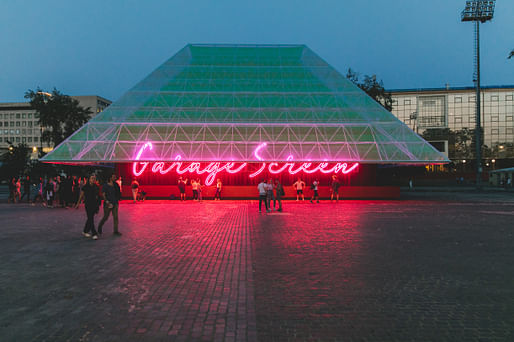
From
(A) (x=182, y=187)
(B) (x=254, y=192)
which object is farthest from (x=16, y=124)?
(B) (x=254, y=192)

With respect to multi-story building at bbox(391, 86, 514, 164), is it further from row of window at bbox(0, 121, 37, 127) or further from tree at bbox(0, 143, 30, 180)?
row of window at bbox(0, 121, 37, 127)

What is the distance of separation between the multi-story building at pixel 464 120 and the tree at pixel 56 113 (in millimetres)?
72767

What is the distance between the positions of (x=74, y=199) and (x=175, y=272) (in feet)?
63.4

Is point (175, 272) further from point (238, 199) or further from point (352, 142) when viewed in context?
point (352, 142)

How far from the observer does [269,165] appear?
30.6 metres

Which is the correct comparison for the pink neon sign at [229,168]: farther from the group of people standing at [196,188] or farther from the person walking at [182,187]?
the person walking at [182,187]

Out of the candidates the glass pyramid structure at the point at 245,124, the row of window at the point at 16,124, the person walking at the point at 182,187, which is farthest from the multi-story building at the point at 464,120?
the row of window at the point at 16,124

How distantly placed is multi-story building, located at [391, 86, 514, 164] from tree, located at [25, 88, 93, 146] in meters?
72.8

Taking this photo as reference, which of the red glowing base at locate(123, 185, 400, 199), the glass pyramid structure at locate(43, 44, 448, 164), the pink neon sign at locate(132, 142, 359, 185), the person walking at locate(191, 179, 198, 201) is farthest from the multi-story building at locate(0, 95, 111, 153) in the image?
the person walking at locate(191, 179, 198, 201)

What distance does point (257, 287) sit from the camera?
20.6 ft

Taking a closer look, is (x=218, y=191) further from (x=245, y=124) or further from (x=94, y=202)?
(x=94, y=202)

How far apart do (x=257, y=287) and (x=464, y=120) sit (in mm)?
93298

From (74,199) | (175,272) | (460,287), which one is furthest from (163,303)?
(74,199)

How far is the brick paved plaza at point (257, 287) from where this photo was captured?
15.1 feet
